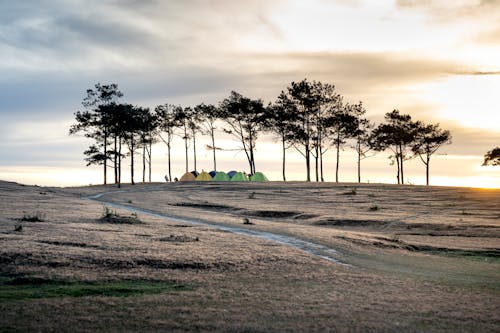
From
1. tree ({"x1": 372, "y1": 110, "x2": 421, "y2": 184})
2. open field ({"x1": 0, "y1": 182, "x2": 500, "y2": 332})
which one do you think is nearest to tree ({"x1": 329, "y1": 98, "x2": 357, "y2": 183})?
tree ({"x1": 372, "y1": 110, "x2": 421, "y2": 184})

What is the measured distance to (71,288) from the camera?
10164mm

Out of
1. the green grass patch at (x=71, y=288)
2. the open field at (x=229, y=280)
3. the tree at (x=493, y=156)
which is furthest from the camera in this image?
the tree at (x=493, y=156)

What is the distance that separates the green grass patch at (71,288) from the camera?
9.74m

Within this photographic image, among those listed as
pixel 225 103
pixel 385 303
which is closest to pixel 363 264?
pixel 385 303

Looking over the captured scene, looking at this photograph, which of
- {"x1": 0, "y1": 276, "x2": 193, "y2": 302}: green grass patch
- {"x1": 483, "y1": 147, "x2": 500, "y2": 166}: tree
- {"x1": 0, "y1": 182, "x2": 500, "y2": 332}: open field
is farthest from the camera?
{"x1": 483, "y1": 147, "x2": 500, "y2": 166}: tree

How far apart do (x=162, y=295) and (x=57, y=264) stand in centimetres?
324

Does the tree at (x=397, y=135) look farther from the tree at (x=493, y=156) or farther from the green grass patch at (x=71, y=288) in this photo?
the green grass patch at (x=71, y=288)

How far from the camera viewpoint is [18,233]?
15.6 m

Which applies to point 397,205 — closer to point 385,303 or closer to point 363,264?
point 363,264

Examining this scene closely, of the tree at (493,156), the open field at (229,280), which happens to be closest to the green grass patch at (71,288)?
the open field at (229,280)

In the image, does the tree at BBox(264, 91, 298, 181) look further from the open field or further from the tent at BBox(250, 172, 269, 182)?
the open field

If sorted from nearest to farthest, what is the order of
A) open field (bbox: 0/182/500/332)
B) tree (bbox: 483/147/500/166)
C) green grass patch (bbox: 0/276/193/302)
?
open field (bbox: 0/182/500/332)
green grass patch (bbox: 0/276/193/302)
tree (bbox: 483/147/500/166)

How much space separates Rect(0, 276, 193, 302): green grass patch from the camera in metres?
9.74

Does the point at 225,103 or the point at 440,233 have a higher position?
the point at 225,103
